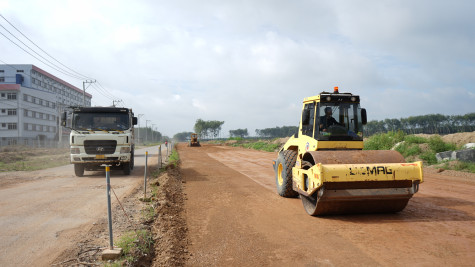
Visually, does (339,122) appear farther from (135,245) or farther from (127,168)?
(127,168)

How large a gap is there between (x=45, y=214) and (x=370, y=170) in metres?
7.00

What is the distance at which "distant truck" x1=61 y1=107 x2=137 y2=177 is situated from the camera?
41.7 ft

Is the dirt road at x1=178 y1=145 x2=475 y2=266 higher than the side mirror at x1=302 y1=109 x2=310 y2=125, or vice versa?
the side mirror at x1=302 y1=109 x2=310 y2=125

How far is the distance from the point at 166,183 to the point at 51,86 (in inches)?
3153

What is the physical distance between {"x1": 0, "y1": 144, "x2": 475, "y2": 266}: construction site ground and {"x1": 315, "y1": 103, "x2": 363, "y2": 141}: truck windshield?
73.6 inches

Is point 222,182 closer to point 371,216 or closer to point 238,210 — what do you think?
point 238,210

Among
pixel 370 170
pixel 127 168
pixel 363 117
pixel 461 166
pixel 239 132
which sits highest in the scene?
pixel 239 132

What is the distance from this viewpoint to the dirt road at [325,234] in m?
4.29

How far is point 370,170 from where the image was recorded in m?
5.78

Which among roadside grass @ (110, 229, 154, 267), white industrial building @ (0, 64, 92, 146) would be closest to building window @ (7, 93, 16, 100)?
white industrial building @ (0, 64, 92, 146)

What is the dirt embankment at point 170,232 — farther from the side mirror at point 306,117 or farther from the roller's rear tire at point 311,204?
the side mirror at point 306,117

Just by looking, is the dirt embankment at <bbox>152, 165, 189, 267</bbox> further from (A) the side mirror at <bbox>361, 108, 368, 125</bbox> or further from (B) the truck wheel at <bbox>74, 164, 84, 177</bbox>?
(B) the truck wheel at <bbox>74, 164, 84, 177</bbox>

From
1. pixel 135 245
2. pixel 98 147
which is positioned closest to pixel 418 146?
→ pixel 98 147

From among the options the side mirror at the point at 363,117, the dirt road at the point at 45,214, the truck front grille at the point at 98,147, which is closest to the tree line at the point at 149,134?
the truck front grille at the point at 98,147
